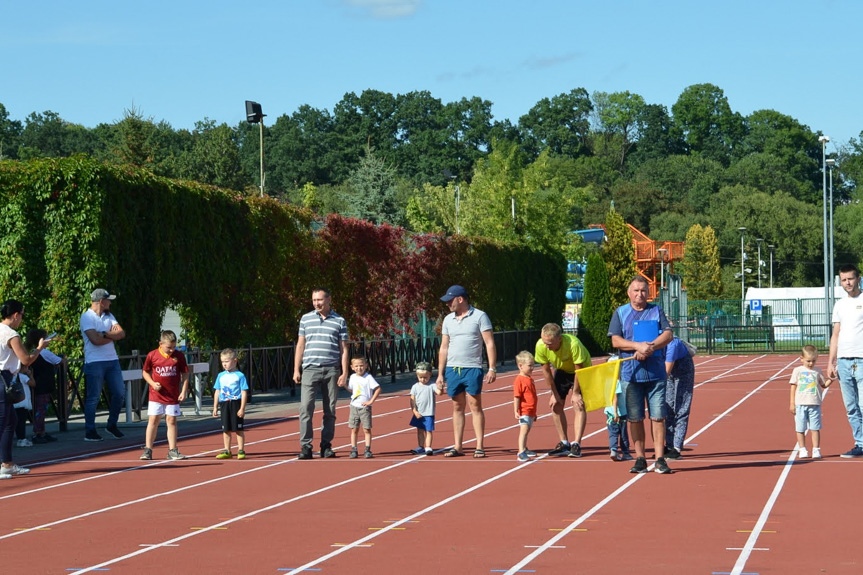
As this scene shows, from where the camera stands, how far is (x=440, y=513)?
30.9 feet

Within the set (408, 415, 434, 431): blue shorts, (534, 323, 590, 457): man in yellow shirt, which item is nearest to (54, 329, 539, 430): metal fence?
(408, 415, 434, 431): blue shorts

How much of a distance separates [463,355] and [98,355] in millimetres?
5473

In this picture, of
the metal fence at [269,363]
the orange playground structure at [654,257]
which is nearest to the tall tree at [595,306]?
the metal fence at [269,363]

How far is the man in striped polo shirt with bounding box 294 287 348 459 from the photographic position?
13.3 m

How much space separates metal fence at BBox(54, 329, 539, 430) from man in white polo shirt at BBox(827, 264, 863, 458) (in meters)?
10.6

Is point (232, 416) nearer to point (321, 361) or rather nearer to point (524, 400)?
point (321, 361)

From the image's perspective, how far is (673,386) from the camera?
1298cm

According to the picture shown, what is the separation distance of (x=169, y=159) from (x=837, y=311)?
217ft

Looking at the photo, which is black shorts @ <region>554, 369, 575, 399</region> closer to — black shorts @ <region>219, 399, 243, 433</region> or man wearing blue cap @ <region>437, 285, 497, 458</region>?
man wearing blue cap @ <region>437, 285, 497, 458</region>

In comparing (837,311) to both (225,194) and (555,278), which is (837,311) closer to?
(225,194)

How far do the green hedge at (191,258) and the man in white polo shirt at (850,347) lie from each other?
Result: 484 inches

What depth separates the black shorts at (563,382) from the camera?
12.9 meters

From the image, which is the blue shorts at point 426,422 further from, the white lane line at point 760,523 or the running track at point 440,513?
the white lane line at point 760,523

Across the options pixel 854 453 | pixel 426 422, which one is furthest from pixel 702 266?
pixel 426 422
